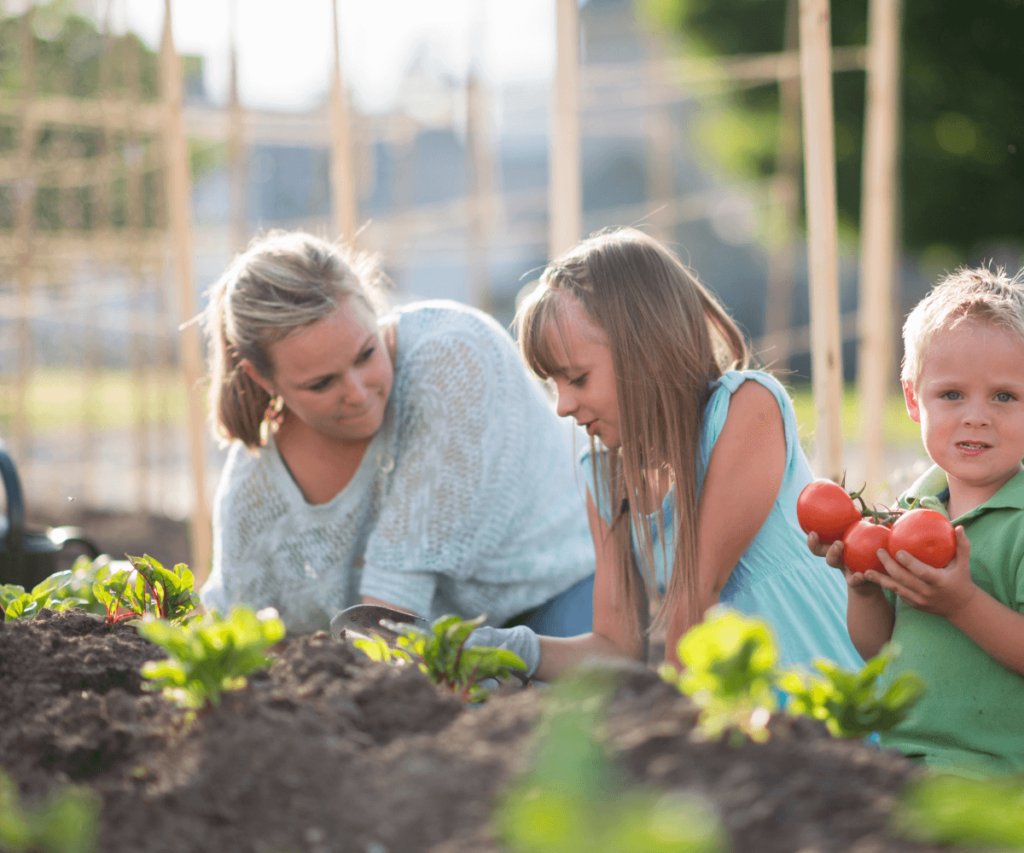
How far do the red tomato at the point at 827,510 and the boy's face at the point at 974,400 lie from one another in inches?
→ 6.6

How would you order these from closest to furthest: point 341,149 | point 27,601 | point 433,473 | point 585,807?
1. point 585,807
2. point 27,601
3. point 433,473
4. point 341,149

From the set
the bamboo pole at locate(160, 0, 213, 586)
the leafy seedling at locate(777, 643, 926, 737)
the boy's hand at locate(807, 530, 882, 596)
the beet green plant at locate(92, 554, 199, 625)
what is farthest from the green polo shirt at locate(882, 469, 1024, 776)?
the bamboo pole at locate(160, 0, 213, 586)

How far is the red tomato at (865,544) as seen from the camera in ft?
3.95

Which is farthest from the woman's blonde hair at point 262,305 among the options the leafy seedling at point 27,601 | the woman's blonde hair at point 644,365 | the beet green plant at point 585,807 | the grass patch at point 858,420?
the grass patch at point 858,420

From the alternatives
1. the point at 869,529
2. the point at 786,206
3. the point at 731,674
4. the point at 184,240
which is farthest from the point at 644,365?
the point at 786,206

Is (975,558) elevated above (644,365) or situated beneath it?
situated beneath

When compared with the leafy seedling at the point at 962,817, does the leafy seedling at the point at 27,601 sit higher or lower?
lower

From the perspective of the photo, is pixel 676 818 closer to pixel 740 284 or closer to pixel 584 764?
pixel 584 764

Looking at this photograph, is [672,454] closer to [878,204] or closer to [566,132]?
[566,132]

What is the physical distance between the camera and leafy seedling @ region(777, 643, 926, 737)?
85 centimetres

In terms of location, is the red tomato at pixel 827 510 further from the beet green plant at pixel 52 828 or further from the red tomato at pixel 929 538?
the beet green plant at pixel 52 828

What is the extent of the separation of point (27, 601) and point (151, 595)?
0.20 m

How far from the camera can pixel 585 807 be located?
578 millimetres

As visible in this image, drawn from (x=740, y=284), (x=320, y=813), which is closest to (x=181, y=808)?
(x=320, y=813)
